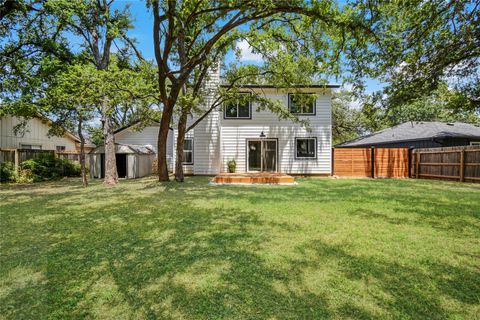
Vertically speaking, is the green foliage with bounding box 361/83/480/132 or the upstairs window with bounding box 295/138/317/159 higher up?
the green foliage with bounding box 361/83/480/132

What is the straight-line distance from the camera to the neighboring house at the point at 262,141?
15.5 m

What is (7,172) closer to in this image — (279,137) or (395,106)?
(279,137)

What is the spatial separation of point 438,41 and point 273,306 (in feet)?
26.5

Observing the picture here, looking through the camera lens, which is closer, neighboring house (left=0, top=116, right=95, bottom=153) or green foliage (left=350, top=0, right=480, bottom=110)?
green foliage (left=350, top=0, right=480, bottom=110)

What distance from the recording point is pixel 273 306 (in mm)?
2293

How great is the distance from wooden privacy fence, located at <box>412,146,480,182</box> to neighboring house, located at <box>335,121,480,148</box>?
210 cm

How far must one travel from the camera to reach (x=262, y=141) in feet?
51.4

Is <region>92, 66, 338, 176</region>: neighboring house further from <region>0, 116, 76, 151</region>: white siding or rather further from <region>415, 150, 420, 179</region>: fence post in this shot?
<region>0, 116, 76, 151</region>: white siding

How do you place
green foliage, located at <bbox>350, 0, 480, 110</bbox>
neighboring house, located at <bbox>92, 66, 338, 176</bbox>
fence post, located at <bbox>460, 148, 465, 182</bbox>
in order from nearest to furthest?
green foliage, located at <bbox>350, 0, 480, 110</bbox> < fence post, located at <bbox>460, 148, 465, 182</bbox> < neighboring house, located at <bbox>92, 66, 338, 176</bbox>

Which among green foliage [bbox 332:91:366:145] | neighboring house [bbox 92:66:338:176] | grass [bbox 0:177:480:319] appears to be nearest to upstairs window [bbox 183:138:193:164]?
neighboring house [bbox 92:66:338:176]

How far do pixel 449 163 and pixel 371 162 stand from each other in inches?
144

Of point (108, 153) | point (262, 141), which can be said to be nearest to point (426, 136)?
point (262, 141)

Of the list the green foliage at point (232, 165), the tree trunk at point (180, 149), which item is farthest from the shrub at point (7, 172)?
the green foliage at point (232, 165)

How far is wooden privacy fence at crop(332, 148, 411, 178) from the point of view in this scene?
15570mm
